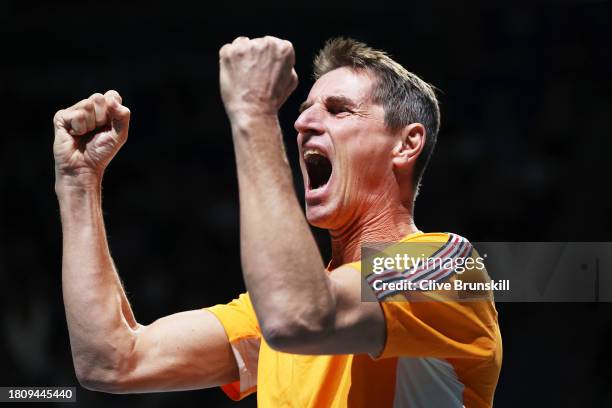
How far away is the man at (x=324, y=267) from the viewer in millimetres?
1963

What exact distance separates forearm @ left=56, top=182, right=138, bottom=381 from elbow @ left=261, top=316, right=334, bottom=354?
2.46 feet

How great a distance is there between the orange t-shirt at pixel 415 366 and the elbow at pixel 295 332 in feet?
0.62

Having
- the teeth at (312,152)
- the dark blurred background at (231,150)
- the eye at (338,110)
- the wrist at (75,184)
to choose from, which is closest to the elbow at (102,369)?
the wrist at (75,184)

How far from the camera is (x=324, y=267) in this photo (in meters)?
2.11

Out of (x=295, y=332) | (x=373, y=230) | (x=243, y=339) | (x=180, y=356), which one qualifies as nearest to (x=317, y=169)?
(x=373, y=230)

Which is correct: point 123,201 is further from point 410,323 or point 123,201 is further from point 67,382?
point 410,323

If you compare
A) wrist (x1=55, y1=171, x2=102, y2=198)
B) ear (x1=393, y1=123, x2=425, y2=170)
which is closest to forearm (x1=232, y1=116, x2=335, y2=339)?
ear (x1=393, y1=123, x2=425, y2=170)

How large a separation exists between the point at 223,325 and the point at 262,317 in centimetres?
78

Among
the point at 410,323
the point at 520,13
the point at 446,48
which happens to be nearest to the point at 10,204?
the point at 446,48

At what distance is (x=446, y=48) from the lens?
4805 mm

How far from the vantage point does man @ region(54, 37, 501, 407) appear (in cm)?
196

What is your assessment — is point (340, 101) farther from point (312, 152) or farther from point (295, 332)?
point (295, 332)

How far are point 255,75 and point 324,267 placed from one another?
438 mm

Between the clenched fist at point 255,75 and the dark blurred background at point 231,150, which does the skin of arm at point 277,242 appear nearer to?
the clenched fist at point 255,75
